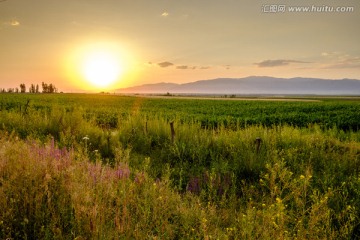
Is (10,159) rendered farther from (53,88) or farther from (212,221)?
(53,88)

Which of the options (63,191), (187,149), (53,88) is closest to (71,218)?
(63,191)

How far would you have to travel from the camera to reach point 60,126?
1042 centimetres

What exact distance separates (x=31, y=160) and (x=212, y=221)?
260 centimetres

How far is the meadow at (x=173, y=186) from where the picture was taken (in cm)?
352

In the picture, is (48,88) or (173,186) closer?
(173,186)

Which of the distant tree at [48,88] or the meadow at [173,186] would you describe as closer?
the meadow at [173,186]

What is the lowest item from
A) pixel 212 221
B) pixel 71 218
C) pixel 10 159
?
pixel 212 221

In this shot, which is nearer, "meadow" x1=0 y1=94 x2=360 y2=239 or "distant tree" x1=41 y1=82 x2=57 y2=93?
"meadow" x1=0 y1=94 x2=360 y2=239

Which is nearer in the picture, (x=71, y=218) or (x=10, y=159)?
(x=71, y=218)

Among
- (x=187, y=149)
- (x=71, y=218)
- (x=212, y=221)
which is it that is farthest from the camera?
(x=187, y=149)

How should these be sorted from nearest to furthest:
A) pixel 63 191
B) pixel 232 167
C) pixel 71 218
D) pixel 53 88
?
1. pixel 71 218
2. pixel 63 191
3. pixel 232 167
4. pixel 53 88

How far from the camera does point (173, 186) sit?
6.11 m

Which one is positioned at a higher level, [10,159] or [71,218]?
[10,159]

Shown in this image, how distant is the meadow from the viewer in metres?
3.52
